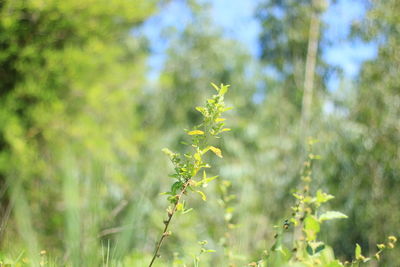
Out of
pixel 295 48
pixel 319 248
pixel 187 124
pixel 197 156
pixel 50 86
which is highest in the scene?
pixel 295 48

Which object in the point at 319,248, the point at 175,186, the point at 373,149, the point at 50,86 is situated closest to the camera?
the point at 175,186

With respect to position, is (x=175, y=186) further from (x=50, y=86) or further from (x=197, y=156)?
(x=50, y=86)

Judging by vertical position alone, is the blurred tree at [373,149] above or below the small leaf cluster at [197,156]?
above

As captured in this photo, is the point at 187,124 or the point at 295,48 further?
the point at 187,124

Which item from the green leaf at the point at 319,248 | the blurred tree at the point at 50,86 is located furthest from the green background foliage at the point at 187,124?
the green leaf at the point at 319,248

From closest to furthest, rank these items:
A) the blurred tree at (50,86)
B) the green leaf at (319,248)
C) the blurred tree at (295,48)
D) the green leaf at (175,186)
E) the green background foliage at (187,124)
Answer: the green leaf at (175,186), the green leaf at (319,248), the green background foliage at (187,124), the blurred tree at (50,86), the blurred tree at (295,48)

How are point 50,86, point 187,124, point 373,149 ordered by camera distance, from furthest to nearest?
point 187,124, point 373,149, point 50,86

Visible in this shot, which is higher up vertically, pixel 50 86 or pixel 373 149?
pixel 50 86

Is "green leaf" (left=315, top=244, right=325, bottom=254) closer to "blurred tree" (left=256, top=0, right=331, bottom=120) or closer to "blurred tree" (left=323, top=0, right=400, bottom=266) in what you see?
"blurred tree" (left=323, top=0, right=400, bottom=266)

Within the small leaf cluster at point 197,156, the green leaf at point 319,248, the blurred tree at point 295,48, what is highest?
the blurred tree at point 295,48

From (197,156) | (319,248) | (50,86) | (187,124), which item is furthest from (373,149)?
(197,156)

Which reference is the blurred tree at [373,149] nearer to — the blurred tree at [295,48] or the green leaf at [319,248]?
the blurred tree at [295,48]

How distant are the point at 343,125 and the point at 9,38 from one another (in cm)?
447

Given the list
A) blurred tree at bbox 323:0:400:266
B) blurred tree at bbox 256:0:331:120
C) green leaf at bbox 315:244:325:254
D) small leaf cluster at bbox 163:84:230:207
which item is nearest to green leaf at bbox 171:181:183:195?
small leaf cluster at bbox 163:84:230:207
